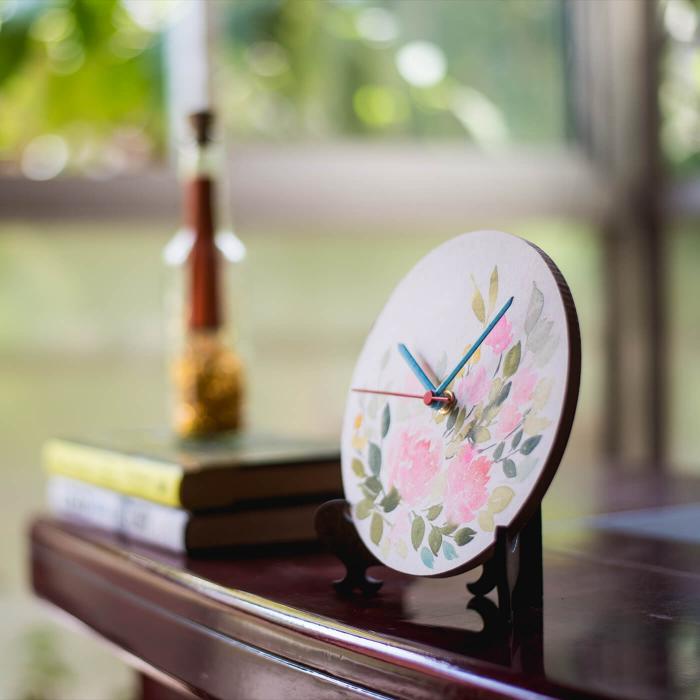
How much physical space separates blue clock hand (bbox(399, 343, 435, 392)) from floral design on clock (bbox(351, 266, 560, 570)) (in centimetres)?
1

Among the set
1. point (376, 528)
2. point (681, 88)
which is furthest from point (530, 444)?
point (681, 88)

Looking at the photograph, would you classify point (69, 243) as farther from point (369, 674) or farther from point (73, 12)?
point (369, 674)

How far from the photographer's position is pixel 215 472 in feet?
2.70

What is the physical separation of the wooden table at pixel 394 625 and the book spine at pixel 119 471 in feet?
0.15

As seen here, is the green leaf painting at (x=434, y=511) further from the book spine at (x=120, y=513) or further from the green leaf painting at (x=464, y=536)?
the book spine at (x=120, y=513)

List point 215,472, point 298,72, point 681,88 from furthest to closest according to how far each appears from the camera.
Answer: point 681,88 → point 298,72 → point 215,472

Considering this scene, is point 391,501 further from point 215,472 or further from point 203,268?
point 203,268

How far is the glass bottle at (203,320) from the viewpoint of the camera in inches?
44.5

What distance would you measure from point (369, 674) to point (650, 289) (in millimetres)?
2273

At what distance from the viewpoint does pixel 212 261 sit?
117 cm

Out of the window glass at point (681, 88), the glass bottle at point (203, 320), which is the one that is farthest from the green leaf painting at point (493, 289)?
the window glass at point (681, 88)

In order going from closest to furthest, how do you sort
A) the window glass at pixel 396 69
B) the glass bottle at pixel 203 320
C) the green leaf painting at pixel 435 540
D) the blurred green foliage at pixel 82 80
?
the green leaf painting at pixel 435 540 → the glass bottle at pixel 203 320 → the blurred green foliage at pixel 82 80 → the window glass at pixel 396 69

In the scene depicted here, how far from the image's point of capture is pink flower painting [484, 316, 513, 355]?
0.60 metres

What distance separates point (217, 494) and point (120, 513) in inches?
5.1
